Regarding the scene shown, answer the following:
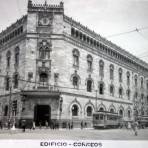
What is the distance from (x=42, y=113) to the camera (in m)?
18.3

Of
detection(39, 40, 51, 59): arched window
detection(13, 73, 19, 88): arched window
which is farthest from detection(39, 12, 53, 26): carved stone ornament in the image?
detection(13, 73, 19, 88): arched window

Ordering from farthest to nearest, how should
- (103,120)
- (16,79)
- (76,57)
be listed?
(76,57)
(103,120)
(16,79)

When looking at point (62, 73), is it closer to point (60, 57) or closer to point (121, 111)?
point (60, 57)

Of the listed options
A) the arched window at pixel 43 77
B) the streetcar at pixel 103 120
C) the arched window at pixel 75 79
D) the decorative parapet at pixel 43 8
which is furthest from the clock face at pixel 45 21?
the streetcar at pixel 103 120

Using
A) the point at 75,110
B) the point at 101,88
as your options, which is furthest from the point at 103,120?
the point at 101,88

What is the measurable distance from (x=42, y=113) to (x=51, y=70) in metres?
3.02

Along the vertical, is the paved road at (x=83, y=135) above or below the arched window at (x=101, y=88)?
below

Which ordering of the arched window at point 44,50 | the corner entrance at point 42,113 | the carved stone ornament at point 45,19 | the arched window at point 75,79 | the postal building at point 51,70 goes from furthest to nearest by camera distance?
the arched window at point 75,79 → the carved stone ornament at point 45,19 → the arched window at point 44,50 → the postal building at point 51,70 → the corner entrance at point 42,113

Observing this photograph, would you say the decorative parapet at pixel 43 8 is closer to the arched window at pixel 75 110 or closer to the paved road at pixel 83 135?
the arched window at pixel 75 110

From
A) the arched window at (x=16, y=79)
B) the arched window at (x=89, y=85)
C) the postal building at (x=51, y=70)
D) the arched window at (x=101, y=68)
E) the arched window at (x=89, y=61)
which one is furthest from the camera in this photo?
the arched window at (x=101, y=68)

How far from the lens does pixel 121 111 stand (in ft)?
80.7

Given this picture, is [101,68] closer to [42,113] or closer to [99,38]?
[99,38]

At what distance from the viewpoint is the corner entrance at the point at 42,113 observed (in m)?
17.9

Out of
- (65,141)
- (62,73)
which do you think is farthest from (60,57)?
(65,141)
